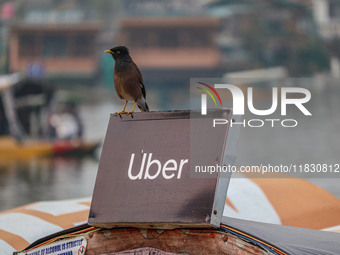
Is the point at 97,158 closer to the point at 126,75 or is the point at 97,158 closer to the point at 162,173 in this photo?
the point at 126,75

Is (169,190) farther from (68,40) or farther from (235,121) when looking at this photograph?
(68,40)

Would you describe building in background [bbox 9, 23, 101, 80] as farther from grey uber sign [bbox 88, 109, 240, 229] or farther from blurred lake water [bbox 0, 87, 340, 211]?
grey uber sign [bbox 88, 109, 240, 229]

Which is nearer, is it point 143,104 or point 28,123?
point 143,104

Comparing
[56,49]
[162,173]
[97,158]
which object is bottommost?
[162,173]

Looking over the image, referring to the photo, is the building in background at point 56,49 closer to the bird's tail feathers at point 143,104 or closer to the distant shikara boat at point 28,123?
the distant shikara boat at point 28,123

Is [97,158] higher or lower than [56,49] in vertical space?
lower

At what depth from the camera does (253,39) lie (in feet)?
116

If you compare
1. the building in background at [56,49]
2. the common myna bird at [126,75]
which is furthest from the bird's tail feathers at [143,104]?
the building in background at [56,49]

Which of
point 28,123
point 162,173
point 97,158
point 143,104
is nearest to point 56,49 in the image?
point 28,123

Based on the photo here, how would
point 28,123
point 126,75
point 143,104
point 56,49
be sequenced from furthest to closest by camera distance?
point 56,49, point 28,123, point 143,104, point 126,75

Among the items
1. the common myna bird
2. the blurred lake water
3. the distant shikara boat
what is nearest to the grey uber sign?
the common myna bird

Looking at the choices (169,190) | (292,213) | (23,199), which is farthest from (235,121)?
(23,199)

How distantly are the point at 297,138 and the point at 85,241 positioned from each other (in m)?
23.1

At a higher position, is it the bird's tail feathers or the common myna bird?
the common myna bird
